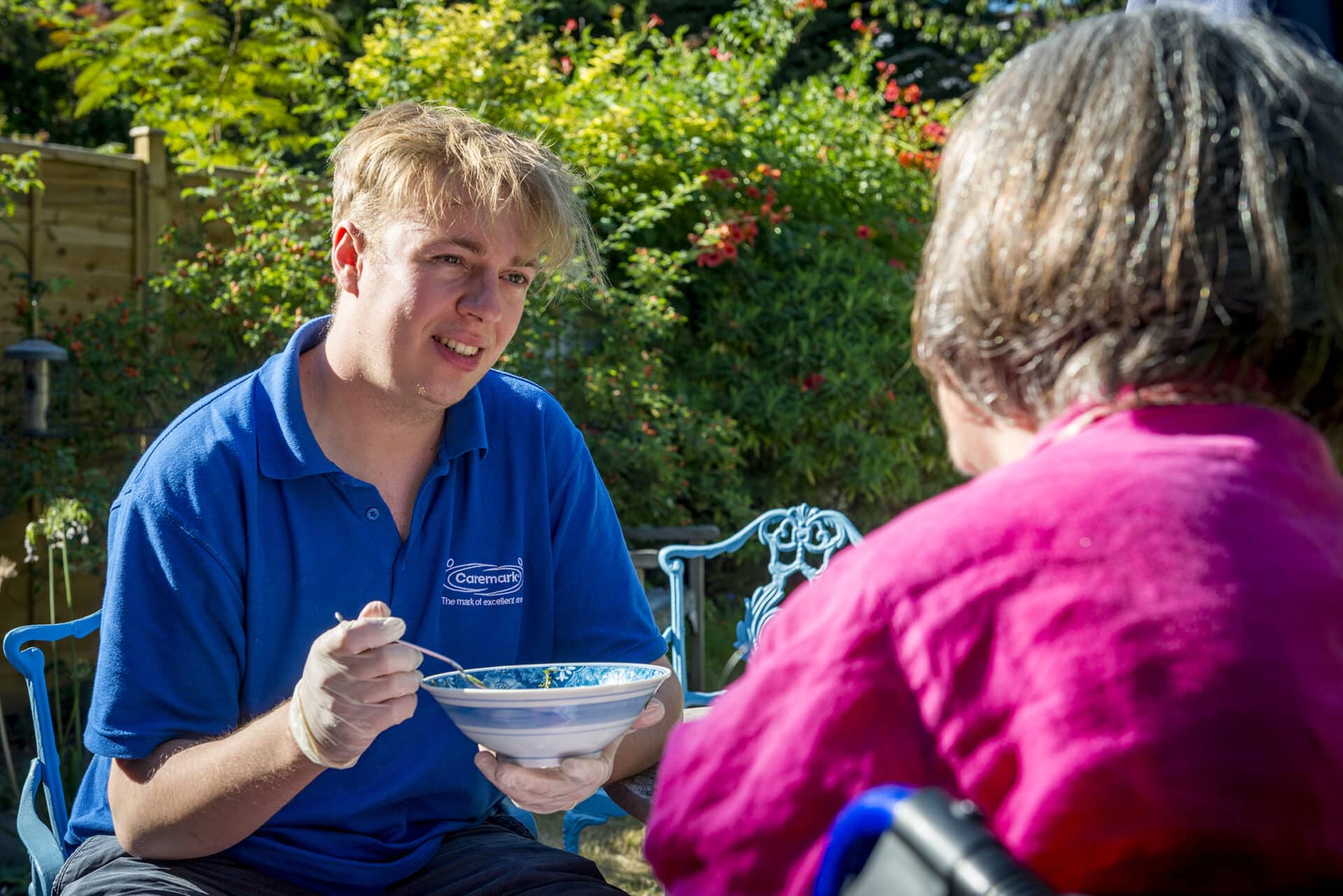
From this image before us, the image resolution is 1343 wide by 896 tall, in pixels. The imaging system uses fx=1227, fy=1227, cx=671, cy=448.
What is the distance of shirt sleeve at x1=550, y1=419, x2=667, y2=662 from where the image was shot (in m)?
1.92

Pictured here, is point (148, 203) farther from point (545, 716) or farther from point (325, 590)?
point (545, 716)

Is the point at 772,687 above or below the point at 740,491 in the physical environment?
above

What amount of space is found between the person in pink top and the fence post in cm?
462

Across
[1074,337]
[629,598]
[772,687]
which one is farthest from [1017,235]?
[629,598]

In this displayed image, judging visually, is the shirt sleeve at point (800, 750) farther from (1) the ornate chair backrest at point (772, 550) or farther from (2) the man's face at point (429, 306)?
(1) the ornate chair backrest at point (772, 550)

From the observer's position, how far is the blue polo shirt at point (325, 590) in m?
1.60

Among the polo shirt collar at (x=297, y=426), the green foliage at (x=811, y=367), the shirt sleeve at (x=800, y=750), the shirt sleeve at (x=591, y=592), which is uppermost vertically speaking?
the shirt sleeve at (x=800, y=750)

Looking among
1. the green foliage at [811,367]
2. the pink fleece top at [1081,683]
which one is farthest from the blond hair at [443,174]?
the green foliage at [811,367]

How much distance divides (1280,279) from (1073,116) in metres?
0.18

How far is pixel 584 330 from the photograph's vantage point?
493cm

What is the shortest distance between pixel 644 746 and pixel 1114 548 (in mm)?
1132

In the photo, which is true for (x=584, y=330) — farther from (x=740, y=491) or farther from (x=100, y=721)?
(x=100, y=721)

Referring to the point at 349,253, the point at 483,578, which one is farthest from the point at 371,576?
the point at 349,253

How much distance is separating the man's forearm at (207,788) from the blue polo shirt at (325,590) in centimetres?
4
